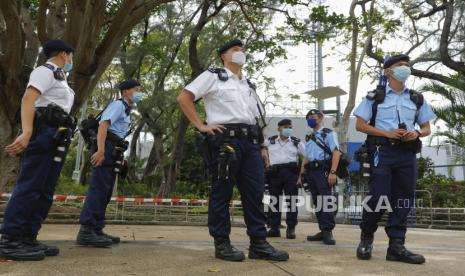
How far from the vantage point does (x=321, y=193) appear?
20.9 feet

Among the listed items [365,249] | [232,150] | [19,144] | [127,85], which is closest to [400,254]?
[365,249]

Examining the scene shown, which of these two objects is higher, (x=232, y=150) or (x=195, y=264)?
(x=232, y=150)

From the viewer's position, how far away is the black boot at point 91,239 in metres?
4.96

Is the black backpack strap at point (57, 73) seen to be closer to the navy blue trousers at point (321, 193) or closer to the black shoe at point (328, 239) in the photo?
the navy blue trousers at point (321, 193)

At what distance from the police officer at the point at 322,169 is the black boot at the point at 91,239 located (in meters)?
2.83

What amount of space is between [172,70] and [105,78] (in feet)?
14.1

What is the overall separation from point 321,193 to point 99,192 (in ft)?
9.69

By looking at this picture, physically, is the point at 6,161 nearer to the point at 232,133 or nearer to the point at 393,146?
the point at 232,133

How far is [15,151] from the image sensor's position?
12.2ft

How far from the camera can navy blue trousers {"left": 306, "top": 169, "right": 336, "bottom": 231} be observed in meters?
6.24

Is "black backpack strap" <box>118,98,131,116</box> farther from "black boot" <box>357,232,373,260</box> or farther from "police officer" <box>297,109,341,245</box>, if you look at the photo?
"black boot" <box>357,232,373,260</box>

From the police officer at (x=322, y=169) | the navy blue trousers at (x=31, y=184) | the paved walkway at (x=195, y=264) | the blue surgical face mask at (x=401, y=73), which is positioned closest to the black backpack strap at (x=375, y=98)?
the blue surgical face mask at (x=401, y=73)

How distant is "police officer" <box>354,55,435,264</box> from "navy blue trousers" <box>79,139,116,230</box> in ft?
9.31

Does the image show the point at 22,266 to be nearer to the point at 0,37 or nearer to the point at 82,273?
the point at 82,273
